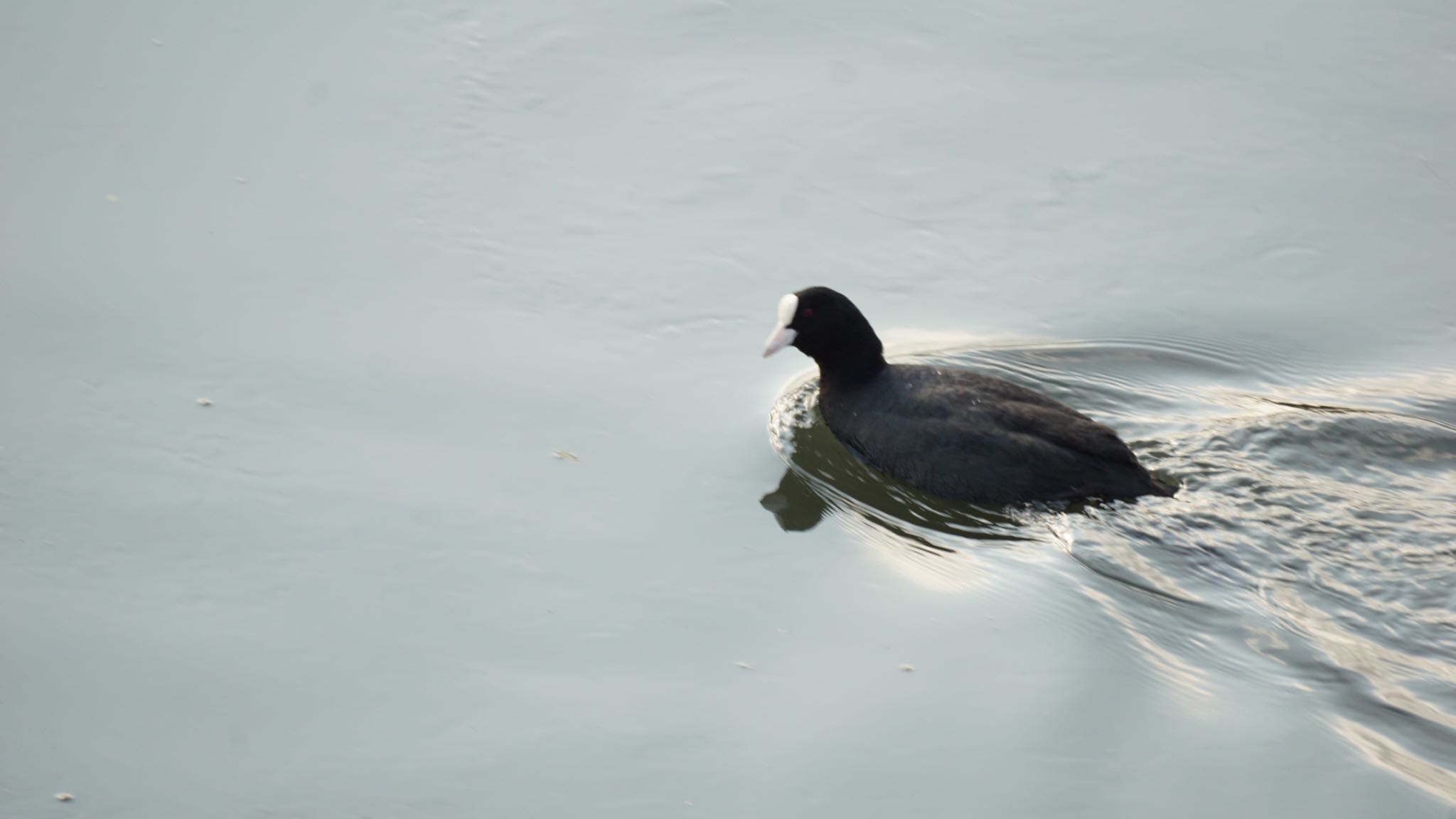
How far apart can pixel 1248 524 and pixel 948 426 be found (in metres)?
1.15

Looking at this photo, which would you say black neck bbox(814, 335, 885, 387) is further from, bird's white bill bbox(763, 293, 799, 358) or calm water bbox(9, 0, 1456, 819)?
calm water bbox(9, 0, 1456, 819)

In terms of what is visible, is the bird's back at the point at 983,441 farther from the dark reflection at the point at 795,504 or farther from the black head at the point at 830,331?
the dark reflection at the point at 795,504

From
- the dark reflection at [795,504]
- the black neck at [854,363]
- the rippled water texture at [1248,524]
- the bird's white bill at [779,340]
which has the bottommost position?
the dark reflection at [795,504]

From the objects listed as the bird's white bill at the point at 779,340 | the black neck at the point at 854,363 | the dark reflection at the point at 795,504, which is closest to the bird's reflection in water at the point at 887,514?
the dark reflection at the point at 795,504

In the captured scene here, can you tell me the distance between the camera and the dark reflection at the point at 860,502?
218 inches

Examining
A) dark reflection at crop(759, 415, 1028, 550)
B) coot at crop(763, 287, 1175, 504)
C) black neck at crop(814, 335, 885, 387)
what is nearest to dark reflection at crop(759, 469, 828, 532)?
dark reflection at crop(759, 415, 1028, 550)

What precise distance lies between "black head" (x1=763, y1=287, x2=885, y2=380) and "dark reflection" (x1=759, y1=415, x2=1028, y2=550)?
1.22ft

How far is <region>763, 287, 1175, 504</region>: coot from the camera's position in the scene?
18.2ft

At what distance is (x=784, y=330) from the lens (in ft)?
19.6

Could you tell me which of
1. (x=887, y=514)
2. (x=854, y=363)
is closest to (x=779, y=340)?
(x=854, y=363)

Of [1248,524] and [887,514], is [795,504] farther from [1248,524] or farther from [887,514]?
[1248,524]

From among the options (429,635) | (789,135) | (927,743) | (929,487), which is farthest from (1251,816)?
(789,135)

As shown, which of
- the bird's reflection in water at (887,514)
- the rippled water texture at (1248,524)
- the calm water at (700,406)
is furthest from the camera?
the bird's reflection in water at (887,514)

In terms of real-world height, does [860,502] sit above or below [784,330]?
below
